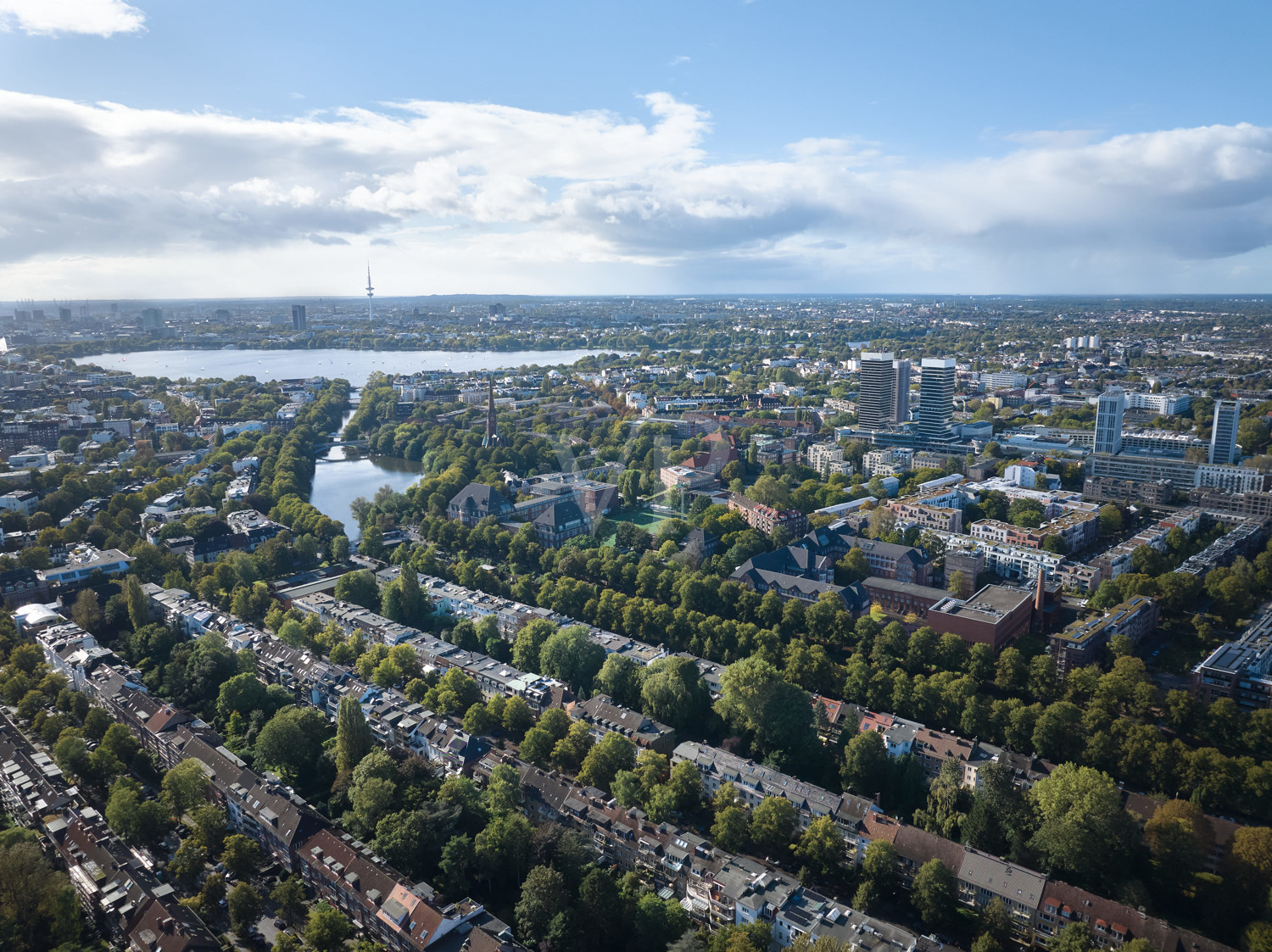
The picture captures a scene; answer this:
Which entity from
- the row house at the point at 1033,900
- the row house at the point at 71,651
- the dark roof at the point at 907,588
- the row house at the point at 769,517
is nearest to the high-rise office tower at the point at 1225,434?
the row house at the point at 769,517

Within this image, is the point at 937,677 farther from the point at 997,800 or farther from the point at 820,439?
the point at 820,439

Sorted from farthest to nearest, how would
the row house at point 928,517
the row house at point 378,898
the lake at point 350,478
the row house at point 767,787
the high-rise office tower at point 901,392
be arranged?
the high-rise office tower at point 901,392
the lake at point 350,478
the row house at point 928,517
the row house at point 767,787
the row house at point 378,898

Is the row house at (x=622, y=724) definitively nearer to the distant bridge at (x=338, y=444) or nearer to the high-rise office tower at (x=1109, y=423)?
the high-rise office tower at (x=1109, y=423)

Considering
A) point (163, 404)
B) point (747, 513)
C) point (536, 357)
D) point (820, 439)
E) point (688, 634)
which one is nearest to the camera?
point (688, 634)

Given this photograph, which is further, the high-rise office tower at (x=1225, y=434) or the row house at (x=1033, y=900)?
the high-rise office tower at (x=1225, y=434)

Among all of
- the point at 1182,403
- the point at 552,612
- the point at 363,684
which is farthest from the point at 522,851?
the point at 1182,403

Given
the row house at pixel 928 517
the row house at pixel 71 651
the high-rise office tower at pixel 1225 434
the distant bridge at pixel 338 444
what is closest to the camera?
the row house at pixel 71 651
